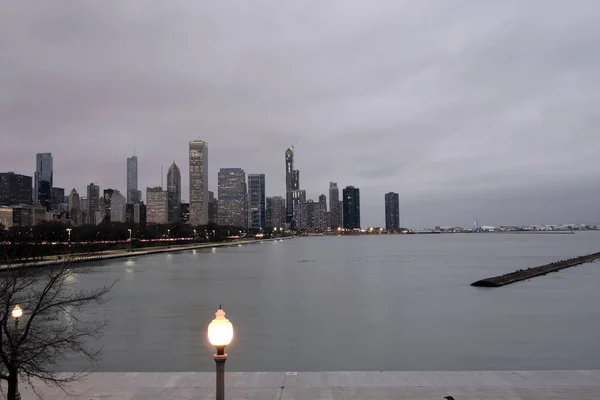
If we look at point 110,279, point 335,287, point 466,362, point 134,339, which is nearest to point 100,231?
point 110,279

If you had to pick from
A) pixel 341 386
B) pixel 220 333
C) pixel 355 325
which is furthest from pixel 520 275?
pixel 220 333

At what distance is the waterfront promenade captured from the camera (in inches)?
499

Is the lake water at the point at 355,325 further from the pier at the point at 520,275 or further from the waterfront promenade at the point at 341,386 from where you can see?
the waterfront promenade at the point at 341,386

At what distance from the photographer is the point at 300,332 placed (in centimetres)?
2873

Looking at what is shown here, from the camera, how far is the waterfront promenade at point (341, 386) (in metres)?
12.7

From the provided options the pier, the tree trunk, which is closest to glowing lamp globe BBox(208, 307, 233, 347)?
the tree trunk

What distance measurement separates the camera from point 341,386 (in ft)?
44.8

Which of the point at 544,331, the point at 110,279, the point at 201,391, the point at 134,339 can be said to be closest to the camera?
the point at 201,391

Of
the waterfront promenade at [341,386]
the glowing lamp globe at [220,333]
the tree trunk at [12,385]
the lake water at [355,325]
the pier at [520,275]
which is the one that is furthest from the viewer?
the pier at [520,275]

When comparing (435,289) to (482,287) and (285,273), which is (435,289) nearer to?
(482,287)

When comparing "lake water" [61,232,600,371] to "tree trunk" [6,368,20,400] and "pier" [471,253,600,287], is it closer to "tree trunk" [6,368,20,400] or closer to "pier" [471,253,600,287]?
"pier" [471,253,600,287]

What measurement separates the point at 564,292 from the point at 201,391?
142ft

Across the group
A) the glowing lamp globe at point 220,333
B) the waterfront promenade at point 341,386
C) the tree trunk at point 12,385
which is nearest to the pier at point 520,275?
the waterfront promenade at point 341,386

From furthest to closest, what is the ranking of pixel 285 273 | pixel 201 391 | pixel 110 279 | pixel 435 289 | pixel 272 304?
pixel 285 273 < pixel 110 279 < pixel 435 289 < pixel 272 304 < pixel 201 391
